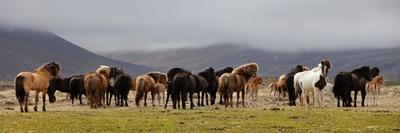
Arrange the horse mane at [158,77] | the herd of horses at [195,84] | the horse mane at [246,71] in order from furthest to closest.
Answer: the horse mane at [158,77]
the horse mane at [246,71]
the herd of horses at [195,84]

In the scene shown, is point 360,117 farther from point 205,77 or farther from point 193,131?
point 205,77

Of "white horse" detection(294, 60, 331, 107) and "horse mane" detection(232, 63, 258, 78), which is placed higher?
"horse mane" detection(232, 63, 258, 78)

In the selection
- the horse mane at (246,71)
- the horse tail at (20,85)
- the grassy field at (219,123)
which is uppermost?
the horse mane at (246,71)

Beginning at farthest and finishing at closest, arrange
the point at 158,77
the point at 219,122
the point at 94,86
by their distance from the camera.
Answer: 1. the point at 158,77
2. the point at 94,86
3. the point at 219,122

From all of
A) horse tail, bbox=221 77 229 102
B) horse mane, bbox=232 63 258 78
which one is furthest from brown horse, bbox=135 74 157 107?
horse mane, bbox=232 63 258 78

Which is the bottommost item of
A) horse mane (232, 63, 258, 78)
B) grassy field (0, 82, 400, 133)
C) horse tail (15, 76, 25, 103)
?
grassy field (0, 82, 400, 133)

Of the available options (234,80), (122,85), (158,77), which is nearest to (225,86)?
(234,80)

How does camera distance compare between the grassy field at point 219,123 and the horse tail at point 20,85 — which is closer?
the grassy field at point 219,123

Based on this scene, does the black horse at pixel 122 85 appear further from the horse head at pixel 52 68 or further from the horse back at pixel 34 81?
the horse back at pixel 34 81

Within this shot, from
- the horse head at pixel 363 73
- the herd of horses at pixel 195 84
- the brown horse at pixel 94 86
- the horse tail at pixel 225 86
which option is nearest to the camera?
the herd of horses at pixel 195 84

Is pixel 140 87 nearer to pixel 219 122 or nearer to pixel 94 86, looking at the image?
pixel 94 86

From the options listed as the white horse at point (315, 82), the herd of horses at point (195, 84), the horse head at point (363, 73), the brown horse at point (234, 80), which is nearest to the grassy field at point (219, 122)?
the white horse at point (315, 82)

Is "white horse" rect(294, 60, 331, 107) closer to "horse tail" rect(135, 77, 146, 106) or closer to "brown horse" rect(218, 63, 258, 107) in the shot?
"brown horse" rect(218, 63, 258, 107)

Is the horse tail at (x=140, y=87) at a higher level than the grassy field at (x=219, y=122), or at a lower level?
higher
